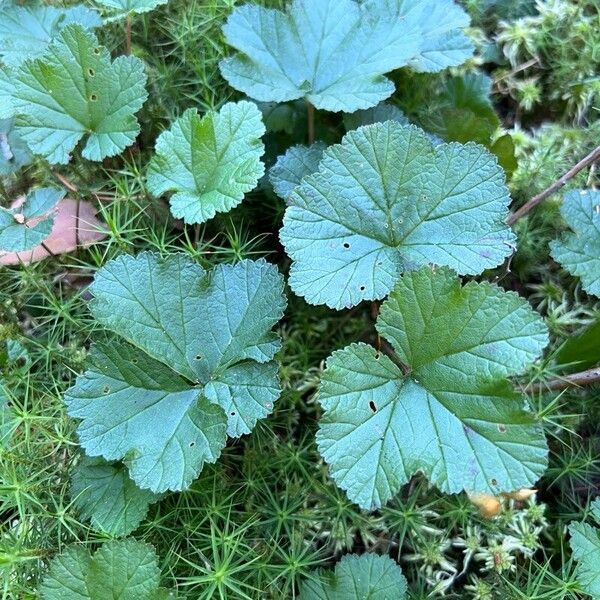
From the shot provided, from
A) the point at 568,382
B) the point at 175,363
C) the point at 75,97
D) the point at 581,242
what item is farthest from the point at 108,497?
the point at 581,242

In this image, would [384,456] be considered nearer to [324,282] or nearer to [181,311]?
[324,282]

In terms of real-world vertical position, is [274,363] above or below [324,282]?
below

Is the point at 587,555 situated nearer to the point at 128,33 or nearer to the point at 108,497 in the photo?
the point at 108,497

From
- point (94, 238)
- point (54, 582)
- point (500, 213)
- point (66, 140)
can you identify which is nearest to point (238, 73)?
point (66, 140)

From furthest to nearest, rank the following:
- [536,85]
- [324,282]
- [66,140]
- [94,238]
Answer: [536,85] < [94,238] < [66,140] < [324,282]

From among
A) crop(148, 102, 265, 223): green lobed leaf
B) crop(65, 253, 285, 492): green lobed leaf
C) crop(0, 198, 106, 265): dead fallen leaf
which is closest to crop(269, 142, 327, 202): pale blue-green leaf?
crop(148, 102, 265, 223): green lobed leaf

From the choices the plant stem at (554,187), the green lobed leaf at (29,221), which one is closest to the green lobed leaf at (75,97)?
the green lobed leaf at (29,221)
